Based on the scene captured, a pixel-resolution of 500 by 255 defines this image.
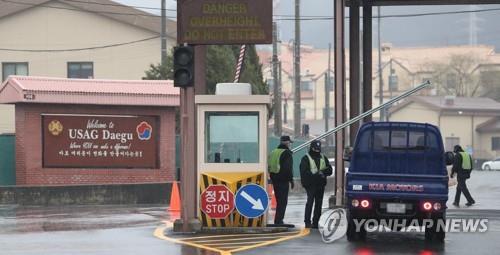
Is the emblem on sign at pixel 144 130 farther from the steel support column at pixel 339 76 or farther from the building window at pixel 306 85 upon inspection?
the building window at pixel 306 85

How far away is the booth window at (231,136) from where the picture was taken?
16500mm

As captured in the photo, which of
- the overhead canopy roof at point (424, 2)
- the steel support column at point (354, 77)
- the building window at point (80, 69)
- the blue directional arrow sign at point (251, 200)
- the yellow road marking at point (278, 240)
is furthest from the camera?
the building window at point (80, 69)

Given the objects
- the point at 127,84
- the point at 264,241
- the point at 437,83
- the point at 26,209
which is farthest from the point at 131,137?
the point at 437,83

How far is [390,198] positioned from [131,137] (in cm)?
1565

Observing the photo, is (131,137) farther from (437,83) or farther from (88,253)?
(437,83)

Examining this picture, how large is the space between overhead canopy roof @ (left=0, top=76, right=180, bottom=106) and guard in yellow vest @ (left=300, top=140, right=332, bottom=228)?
42.2ft

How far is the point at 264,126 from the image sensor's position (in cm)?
1644

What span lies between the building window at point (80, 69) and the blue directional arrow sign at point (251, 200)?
140 feet

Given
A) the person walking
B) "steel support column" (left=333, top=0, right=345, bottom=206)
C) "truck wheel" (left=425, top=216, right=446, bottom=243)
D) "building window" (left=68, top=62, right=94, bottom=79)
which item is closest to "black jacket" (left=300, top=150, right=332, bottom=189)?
the person walking

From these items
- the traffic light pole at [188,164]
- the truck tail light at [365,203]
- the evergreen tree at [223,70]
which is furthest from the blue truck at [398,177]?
the evergreen tree at [223,70]

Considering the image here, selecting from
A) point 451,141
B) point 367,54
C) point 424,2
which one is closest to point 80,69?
point 367,54

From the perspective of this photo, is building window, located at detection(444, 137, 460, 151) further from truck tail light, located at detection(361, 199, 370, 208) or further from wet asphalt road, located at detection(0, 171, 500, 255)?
truck tail light, located at detection(361, 199, 370, 208)

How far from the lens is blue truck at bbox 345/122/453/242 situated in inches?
583

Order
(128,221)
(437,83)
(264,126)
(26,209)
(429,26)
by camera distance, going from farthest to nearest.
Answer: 1. (429,26)
2. (437,83)
3. (26,209)
4. (128,221)
5. (264,126)
